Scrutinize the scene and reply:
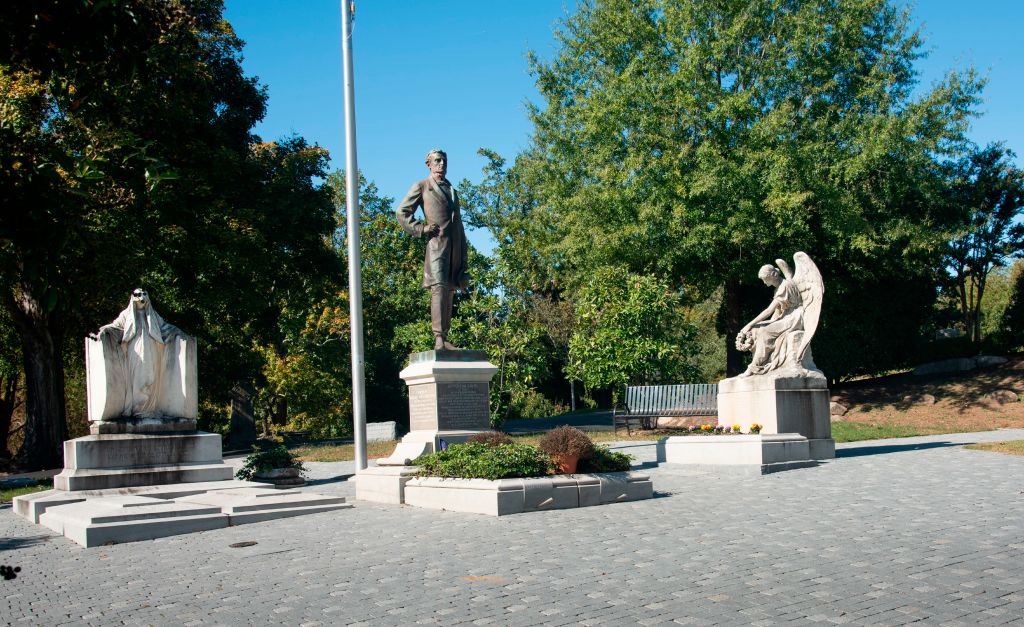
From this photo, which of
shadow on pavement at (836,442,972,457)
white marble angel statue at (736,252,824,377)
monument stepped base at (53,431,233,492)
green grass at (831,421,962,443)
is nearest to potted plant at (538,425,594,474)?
white marble angel statue at (736,252,824,377)

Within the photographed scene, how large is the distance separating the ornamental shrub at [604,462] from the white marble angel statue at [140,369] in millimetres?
6939

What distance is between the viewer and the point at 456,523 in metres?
9.12

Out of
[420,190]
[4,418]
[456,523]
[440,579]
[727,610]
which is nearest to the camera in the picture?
[727,610]

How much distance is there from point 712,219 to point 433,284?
1403cm

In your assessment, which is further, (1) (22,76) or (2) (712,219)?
(2) (712,219)

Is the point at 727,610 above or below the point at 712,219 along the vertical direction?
below

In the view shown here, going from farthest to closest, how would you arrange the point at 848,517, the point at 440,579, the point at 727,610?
the point at 848,517 < the point at 440,579 < the point at 727,610

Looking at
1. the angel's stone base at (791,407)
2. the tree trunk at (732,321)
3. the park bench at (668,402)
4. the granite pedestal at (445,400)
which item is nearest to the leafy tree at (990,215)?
the tree trunk at (732,321)

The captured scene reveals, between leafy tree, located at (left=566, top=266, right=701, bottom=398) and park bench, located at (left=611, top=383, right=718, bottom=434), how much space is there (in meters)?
2.26

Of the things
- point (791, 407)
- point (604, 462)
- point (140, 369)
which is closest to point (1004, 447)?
point (791, 407)

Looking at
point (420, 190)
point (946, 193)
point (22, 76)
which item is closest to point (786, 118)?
point (946, 193)

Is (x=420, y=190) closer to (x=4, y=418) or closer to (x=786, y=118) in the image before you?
(x=786, y=118)

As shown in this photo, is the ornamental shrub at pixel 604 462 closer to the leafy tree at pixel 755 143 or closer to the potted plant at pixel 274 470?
the potted plant at pixel 274 470

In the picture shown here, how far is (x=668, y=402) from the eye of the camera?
2261 centimetres
